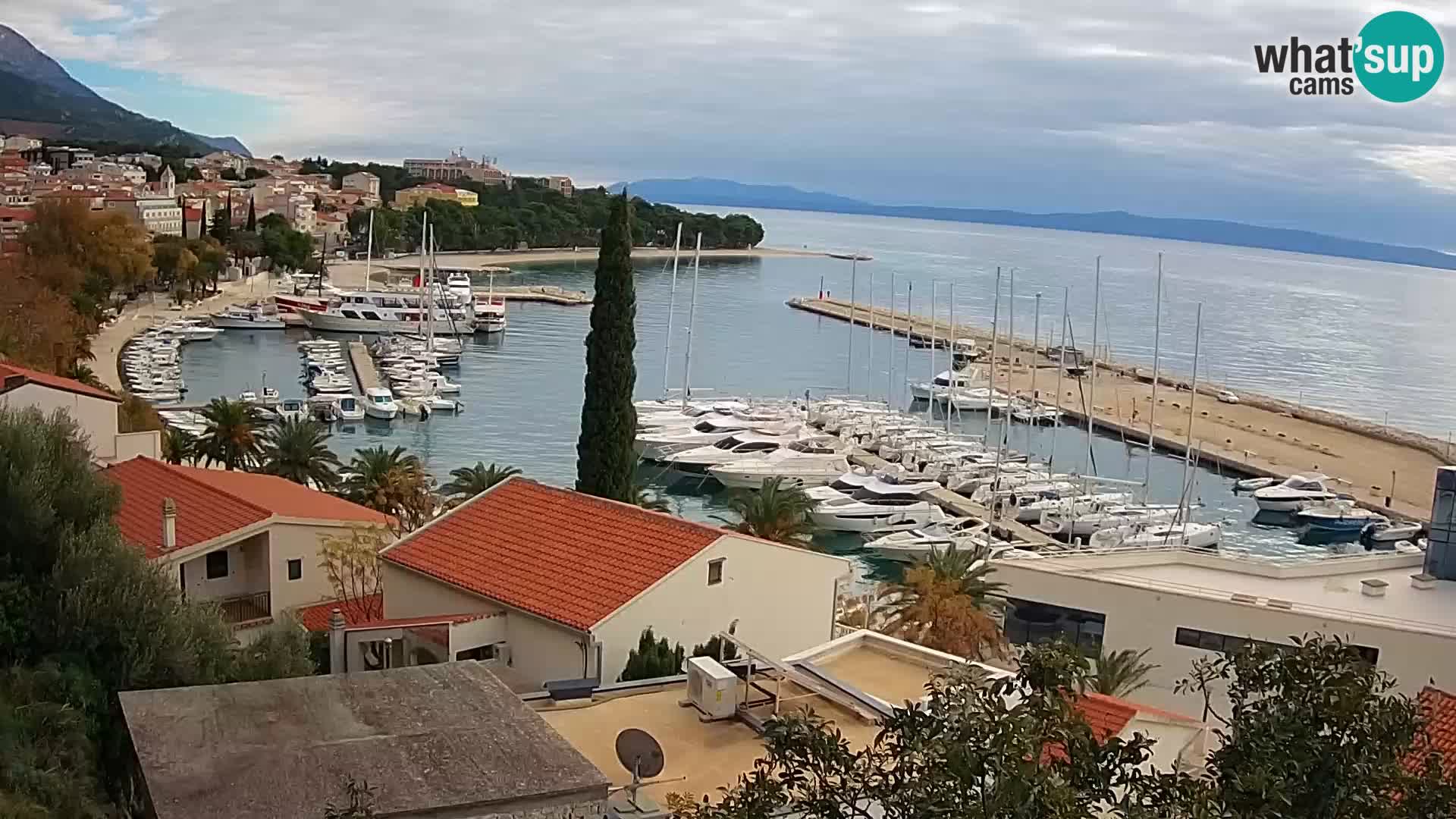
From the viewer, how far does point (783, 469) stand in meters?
36.8

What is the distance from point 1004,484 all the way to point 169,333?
1641 inches

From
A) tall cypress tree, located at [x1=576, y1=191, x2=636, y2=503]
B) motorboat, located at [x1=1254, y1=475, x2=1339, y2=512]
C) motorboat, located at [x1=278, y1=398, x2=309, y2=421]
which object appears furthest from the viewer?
motorboat, located at [x1=278, y1=398, x2=309, y2=421]

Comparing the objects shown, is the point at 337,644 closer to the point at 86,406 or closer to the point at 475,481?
the point at 86,406

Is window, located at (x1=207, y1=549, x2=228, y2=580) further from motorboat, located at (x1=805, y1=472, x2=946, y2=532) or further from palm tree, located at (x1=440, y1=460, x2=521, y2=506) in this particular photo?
motorboat, located at (x1=805, y1=472, x2=946, y2=532)

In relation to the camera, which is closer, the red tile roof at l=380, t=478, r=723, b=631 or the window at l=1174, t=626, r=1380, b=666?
the red tile roof at l=380, t=478, r=723, b=631

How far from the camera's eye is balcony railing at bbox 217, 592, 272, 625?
607 inches

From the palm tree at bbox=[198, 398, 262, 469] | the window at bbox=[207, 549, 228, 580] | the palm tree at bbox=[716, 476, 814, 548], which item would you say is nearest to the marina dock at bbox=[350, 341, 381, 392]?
the palm tree at bbox=[198, 398, 262, 469]

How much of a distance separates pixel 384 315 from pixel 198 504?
51661mm

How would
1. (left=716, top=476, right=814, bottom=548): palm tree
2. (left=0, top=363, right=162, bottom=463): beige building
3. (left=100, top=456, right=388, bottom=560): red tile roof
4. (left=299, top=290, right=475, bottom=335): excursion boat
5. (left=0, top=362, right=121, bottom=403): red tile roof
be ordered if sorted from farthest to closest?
(left=299, top=290, right=475, bottom=335): excursion boat, (left=716, top=476, right=814, bottom=548): palm tree, (left=0, top=362, right=121, bottom=403): red tile roof, (left=0, top=363, right=162, bottom=463): beige building, (left=100, top=456, right=388, bottom=560): red tile roof

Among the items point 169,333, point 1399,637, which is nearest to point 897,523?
point 1399,637

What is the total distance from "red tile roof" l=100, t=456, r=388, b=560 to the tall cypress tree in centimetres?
379

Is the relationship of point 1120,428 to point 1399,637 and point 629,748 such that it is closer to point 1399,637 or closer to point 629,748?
Answer: point 1399,637

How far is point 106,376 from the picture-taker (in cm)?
4494

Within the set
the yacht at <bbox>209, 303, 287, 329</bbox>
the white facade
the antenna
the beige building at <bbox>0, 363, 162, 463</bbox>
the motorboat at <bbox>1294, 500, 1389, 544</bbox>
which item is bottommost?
the motorboat at <bbox>1294, 500, 1389, 544</bbox>
